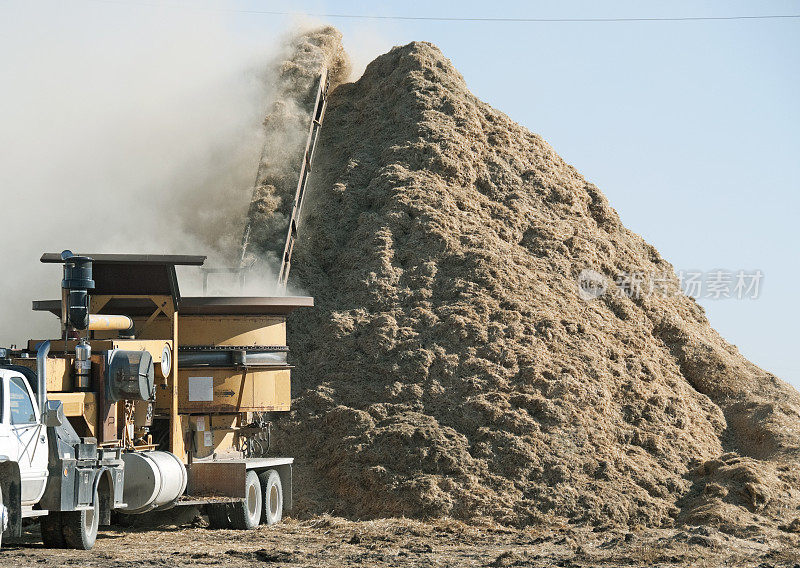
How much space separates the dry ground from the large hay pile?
4.46ft

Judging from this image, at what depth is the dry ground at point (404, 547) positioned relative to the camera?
11.7m

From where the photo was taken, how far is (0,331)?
25453 millimetres

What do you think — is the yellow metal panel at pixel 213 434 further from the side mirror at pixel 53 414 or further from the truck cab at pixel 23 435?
the truck cab at pixel 23 435

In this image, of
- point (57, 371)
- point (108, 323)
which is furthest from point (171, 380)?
point (57, 371)

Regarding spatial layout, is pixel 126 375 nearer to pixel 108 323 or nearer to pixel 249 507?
pixel 108 323

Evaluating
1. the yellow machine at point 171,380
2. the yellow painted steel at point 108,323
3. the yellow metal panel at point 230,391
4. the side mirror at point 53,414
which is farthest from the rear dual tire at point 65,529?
the yellow metal panel at point 230,391

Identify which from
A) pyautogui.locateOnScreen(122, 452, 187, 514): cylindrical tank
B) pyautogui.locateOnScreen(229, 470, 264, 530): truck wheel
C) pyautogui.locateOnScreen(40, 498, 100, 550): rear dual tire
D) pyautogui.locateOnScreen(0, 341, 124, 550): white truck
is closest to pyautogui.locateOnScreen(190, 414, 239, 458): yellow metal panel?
pyautogui.locateOnScreen(229, 470, 264, 530): truck wheel

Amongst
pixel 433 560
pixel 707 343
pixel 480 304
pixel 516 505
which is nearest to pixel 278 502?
pixel 516 505

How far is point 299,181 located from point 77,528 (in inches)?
576

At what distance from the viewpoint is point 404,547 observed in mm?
13617

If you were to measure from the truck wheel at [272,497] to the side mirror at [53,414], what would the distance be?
4.75m

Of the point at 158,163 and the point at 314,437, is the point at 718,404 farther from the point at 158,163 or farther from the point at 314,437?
the point at 158,163

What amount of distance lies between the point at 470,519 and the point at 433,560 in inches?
219

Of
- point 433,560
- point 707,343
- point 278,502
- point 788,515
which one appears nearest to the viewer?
point 433,560
